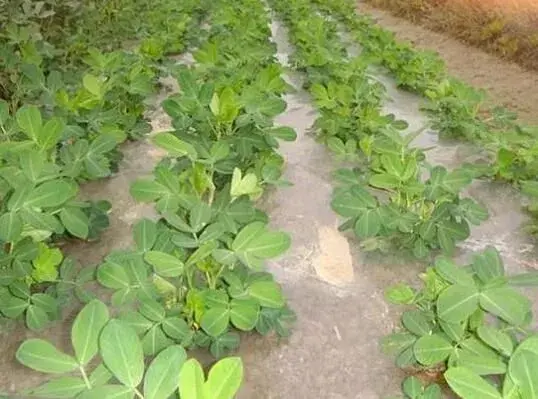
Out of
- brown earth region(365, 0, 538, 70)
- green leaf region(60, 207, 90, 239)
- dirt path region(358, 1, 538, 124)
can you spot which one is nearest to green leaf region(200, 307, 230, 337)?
green leaf region(60, 207, 90, 239)

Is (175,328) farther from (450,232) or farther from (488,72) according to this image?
(488,72)

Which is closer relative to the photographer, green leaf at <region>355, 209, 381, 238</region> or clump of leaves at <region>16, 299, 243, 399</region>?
clump of leaves at <region>16, 299, 243, 399</region>

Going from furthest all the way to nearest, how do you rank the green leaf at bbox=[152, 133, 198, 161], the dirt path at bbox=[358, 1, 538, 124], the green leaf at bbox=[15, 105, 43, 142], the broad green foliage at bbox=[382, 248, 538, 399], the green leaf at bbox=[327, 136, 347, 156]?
the dirt path at bbox=[358, 1, 538, 124] → the green leaf at bbox=[327, 136, 347, 156] → the green leaf at bbox=[15, 105, 43, 142] → the green leaf at bbox=[152, 133, 198, 161] → the broad green foliage at bbox=[382, 248, 538, 399]

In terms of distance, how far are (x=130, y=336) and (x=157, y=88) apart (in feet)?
10.8

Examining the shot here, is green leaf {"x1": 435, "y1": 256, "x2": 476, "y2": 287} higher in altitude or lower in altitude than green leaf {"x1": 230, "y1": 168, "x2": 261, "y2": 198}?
higher

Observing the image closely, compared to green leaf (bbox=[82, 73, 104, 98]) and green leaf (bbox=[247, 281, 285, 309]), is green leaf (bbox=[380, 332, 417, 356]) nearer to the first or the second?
green leaf (bbox=[247, 281, 285, 309])

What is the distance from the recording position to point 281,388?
4.92ft

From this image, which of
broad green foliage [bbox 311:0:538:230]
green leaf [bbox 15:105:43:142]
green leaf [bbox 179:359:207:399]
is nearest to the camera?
green leaf [bbox 179:359:207:399]

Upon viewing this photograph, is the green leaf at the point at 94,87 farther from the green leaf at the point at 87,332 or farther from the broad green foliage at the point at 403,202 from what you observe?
the green leaf at the point at 87,332

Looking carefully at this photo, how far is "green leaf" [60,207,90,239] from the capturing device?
1.70 m

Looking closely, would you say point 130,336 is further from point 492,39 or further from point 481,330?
point 492,39

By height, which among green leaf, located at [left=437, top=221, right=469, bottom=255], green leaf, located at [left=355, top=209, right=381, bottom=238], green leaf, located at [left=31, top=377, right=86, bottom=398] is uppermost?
green leaf, located at [left=31, top=377, right=86, bottom=398]

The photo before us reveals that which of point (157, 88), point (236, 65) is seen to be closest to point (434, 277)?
point (236, 65)

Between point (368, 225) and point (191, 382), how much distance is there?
4.09 feet
